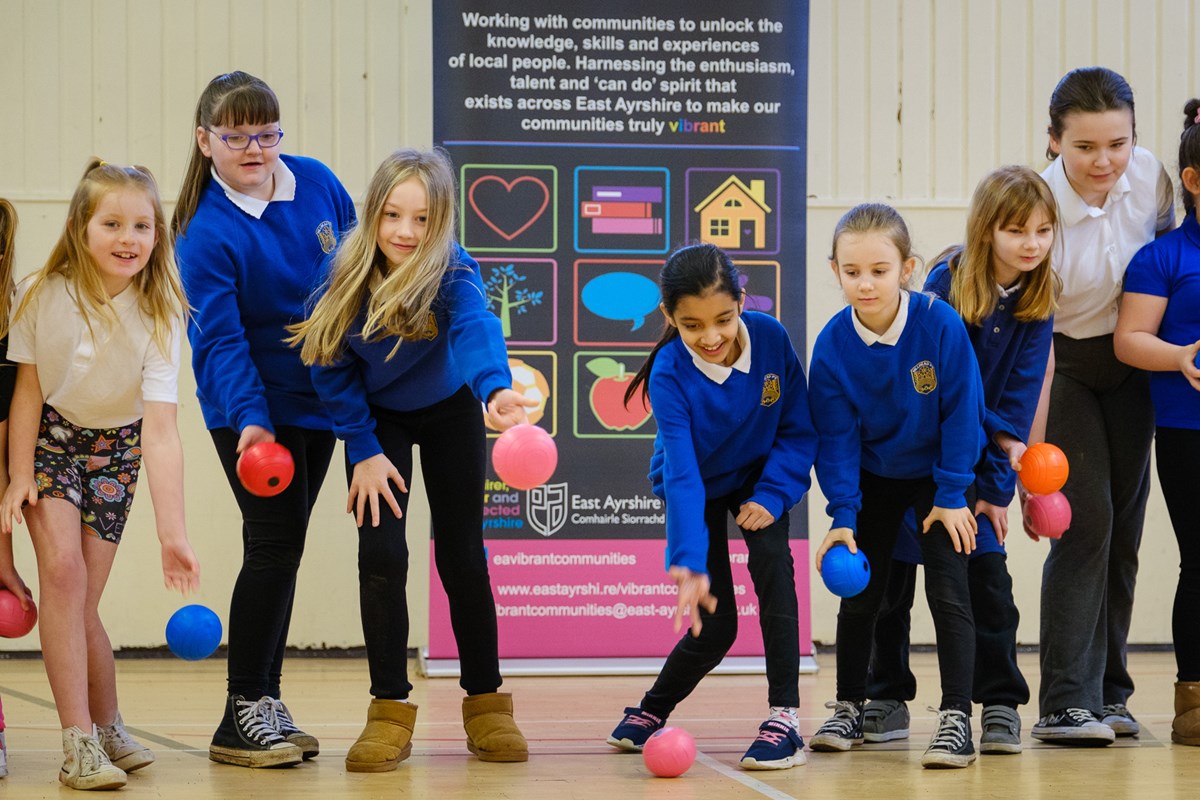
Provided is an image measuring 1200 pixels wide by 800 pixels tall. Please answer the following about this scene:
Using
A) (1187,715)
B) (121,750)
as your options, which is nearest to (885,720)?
(1187,715)

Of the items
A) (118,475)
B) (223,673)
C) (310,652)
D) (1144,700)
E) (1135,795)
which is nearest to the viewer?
(1135,795)

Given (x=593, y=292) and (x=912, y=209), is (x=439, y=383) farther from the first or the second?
(x=912, y=209)

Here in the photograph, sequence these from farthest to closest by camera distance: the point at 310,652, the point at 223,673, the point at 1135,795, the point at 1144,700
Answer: the point at 310,652 → the point at 223,673 → the point at 1144,700 → the point at 1135,795

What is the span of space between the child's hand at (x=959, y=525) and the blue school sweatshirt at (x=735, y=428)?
320 mm

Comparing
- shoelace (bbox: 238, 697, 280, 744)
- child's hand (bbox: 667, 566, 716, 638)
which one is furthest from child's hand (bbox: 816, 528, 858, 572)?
shoelace (bbox: 238, 697, 280, 744)

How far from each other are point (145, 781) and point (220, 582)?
2.63 meters

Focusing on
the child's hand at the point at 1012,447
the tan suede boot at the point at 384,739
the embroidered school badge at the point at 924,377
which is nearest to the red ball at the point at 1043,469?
the child's hand at the point at 1012,447

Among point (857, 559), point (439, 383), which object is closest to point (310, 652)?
point (439, 383)

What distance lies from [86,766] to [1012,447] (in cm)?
219

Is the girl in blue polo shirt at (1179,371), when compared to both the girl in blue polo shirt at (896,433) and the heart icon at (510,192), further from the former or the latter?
the heart icon at (510,192)

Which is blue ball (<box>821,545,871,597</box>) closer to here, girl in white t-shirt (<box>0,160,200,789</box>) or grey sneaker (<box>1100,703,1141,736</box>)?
grey sneaker (<box>1100,703,1141,736</box>)

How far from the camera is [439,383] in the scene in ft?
10.1

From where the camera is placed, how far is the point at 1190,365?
128 inches

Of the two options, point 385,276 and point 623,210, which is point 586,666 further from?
point 385,276
